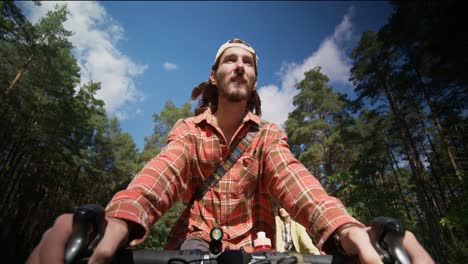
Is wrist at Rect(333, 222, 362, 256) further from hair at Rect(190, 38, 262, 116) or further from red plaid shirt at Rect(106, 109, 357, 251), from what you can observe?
hair at Rect(190, 38, 262, 116)

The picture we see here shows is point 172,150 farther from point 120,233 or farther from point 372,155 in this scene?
point 372,155

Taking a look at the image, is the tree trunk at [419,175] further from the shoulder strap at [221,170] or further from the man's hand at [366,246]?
the man's hand at [366,246]

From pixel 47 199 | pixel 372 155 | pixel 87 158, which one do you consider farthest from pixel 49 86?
pixel 372 155

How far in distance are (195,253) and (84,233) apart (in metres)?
0.40

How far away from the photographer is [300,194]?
138 cm

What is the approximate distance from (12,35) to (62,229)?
1635 cm

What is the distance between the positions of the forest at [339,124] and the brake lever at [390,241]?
11.7m

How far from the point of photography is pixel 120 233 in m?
0.90

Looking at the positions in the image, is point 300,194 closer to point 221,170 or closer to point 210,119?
point 221,170

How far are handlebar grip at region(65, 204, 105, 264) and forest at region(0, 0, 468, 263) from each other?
12407 mm

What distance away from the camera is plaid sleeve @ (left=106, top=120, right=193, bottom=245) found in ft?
3.32

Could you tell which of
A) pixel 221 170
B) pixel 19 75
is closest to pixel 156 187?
pixel 221 170

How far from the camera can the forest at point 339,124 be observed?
34.8ft

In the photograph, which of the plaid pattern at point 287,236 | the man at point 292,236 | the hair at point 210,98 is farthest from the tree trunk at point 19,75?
the plaid pattern at point 287,236
